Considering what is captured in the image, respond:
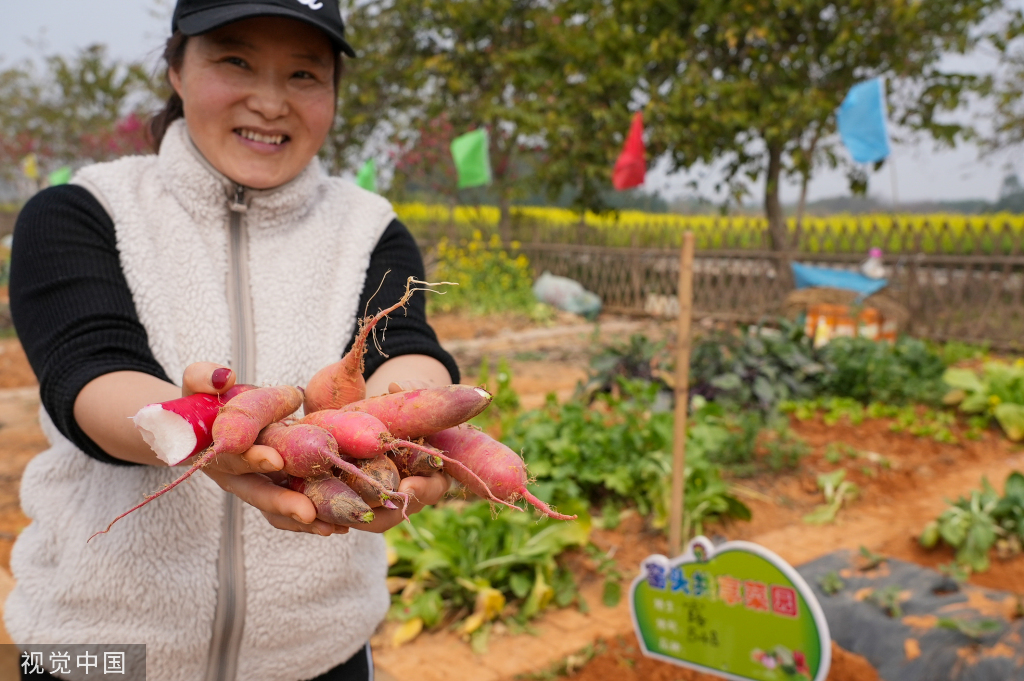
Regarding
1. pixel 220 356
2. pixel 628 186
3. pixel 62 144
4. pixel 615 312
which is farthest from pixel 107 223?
pixel 62 144

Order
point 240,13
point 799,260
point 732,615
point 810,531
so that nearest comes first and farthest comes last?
1. point 240,13
2. point 732,615
3. point 810,531
4. point 799,260

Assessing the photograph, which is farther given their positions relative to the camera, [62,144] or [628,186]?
[62,144]

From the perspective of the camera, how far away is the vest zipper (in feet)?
3.93

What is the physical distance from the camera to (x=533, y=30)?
14.1 m

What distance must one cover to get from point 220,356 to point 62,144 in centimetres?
2599

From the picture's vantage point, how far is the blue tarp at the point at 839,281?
8.43 metres

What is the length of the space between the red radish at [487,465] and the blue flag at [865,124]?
6.80 meters

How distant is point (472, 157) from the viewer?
900 cm

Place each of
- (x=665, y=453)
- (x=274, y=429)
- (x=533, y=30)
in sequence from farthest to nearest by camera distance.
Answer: (x=533, y=30) → (x=665, y=453) → (x=274, y=429)

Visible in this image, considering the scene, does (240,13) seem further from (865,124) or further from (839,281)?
(839,281)

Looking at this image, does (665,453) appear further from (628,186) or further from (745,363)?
(628,186)

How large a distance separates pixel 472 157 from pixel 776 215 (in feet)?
16.2

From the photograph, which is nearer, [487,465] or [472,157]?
[487,465]

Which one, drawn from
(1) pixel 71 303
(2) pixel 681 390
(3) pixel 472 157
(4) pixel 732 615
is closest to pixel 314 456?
(1) pixel 71 303
